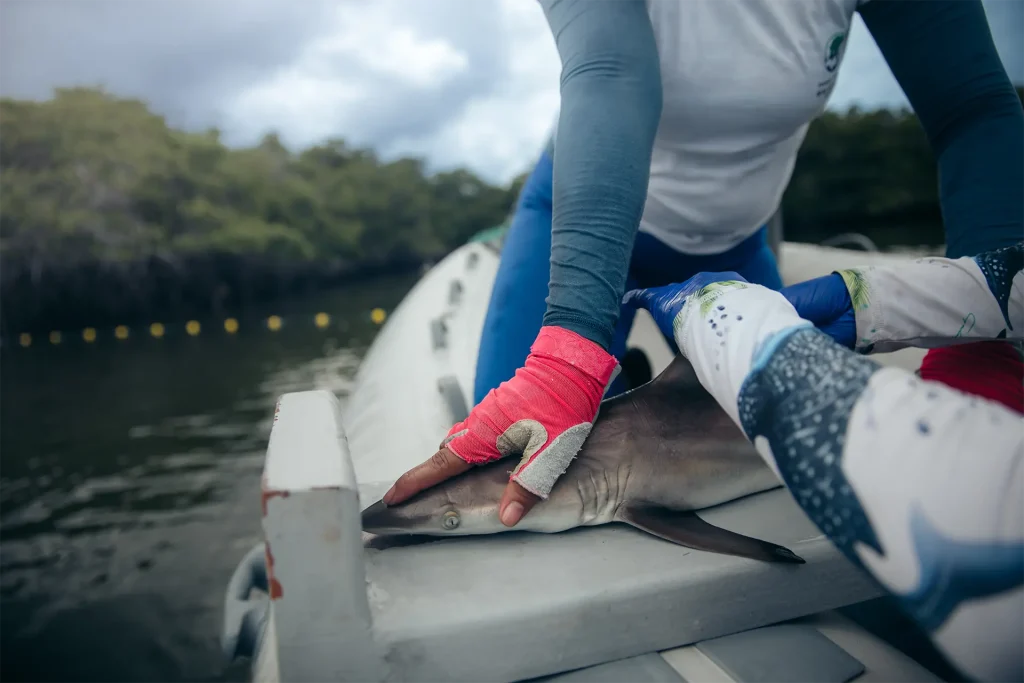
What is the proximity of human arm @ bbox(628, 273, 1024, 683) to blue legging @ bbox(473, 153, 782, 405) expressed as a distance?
2.45ft

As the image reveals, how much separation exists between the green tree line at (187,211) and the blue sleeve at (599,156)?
10375mm

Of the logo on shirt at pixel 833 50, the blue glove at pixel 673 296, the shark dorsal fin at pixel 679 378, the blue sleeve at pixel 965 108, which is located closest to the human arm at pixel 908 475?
the blue glove at pixel 673 296

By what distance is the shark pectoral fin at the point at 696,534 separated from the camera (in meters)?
0.82

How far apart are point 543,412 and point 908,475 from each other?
45cm

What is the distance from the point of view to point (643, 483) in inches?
37.5

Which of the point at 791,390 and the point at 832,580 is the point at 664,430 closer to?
the point at 832,580

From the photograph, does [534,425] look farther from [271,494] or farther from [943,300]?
[943,300]

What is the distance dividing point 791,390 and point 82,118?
20.5 metres

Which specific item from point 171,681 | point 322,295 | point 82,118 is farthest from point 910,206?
point 171,681

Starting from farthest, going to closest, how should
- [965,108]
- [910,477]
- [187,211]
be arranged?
[187,211], [965,108], [910,477]

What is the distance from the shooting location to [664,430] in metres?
1.01

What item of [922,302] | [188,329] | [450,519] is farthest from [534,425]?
[188,329]

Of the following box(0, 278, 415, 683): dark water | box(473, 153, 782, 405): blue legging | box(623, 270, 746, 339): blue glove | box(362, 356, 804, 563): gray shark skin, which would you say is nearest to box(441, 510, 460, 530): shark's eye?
box(362, 356, 804, 563): gray shark skin

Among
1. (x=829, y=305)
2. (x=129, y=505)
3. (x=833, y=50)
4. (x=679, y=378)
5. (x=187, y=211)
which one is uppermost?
(x=187, y=211)
